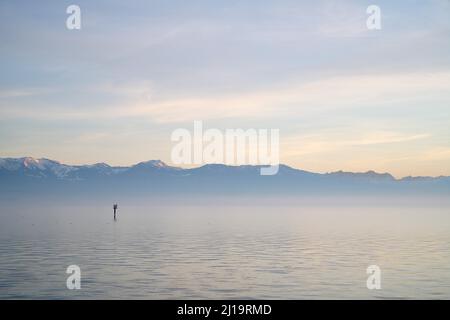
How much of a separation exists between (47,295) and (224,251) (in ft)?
134

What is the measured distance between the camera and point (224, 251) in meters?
82.2
